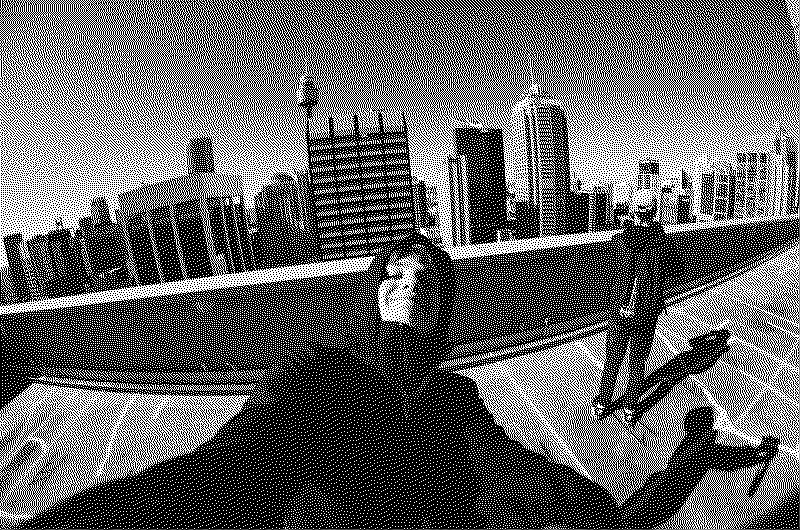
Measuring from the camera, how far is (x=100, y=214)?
2.52 feet

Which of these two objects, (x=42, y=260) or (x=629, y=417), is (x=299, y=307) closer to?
(x=42, y=260)

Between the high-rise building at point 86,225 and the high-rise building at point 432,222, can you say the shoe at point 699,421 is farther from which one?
the high-rise building at point 86,225

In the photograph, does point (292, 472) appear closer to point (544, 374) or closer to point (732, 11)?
point (544, 374)

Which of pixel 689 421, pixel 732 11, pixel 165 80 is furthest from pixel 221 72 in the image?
pixel 689 421

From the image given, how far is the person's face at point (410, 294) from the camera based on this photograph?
2.58 ft

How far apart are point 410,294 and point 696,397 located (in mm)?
442

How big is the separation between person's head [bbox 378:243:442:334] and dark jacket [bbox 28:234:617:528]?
1cm

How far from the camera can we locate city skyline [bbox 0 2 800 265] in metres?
0.77

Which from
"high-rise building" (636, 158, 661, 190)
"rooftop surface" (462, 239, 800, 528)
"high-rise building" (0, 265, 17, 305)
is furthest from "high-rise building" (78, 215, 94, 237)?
"high-rise building" (636, 158, 661, 190)

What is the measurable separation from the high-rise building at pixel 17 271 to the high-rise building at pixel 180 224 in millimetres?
143

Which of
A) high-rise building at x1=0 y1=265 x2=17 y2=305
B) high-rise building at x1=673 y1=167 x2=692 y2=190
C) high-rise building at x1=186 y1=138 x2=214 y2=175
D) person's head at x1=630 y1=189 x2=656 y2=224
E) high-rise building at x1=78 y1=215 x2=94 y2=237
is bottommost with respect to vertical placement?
high-rise building at x1=0 y1=265 x2=17 y2=305

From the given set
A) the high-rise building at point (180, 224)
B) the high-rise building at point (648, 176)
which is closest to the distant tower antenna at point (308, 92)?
the high-rise building at point (180, 224)

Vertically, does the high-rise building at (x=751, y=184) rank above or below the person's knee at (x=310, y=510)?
above

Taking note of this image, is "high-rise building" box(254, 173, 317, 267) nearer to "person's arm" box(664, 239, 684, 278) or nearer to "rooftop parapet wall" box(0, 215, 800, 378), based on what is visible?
"rooftop parapet wall" box(0, 215, 800, 378)
